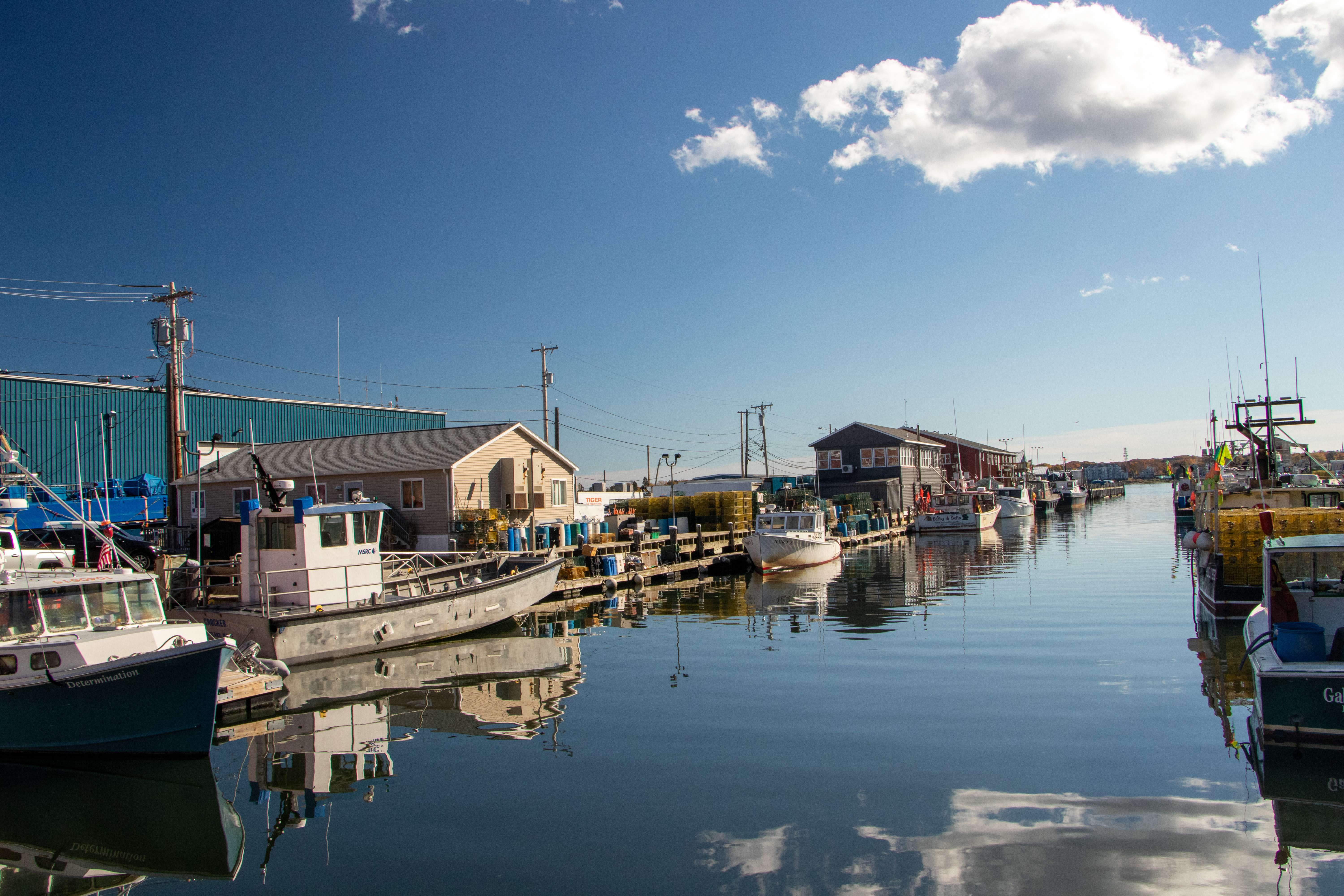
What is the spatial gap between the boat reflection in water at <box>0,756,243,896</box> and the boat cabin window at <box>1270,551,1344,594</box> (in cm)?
1276

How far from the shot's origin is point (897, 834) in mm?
7852

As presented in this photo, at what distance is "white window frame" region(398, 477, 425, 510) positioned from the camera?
31.4m

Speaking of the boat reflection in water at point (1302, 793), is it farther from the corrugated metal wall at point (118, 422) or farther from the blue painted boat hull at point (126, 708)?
the corrugated metal wall at point (118, 422)

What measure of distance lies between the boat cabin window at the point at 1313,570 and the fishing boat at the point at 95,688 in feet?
45.1

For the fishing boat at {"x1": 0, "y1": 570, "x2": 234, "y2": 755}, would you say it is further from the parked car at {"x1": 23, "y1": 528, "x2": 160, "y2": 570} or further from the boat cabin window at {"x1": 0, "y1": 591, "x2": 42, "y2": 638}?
the parked car at {"x1": 23, "y1": 528, "x2": 160, "y2": 570}

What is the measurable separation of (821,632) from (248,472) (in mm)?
26757

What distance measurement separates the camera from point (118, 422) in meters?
39.2

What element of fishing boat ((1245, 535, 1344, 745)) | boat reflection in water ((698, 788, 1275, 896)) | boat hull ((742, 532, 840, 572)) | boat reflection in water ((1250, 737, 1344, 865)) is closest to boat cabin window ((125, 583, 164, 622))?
boat reflection in water ((698, 788, 1275, 896))

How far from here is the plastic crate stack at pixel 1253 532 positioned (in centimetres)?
1691

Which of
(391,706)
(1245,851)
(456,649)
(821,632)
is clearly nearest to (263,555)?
(456,649)

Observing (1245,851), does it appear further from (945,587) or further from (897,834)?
(945,587)

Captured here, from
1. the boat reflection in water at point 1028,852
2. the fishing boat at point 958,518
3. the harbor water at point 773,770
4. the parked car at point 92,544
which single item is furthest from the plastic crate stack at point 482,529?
the fishing boat at point 958,518

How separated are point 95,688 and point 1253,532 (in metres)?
20.1

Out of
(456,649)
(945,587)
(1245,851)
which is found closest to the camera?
(1245,851)
